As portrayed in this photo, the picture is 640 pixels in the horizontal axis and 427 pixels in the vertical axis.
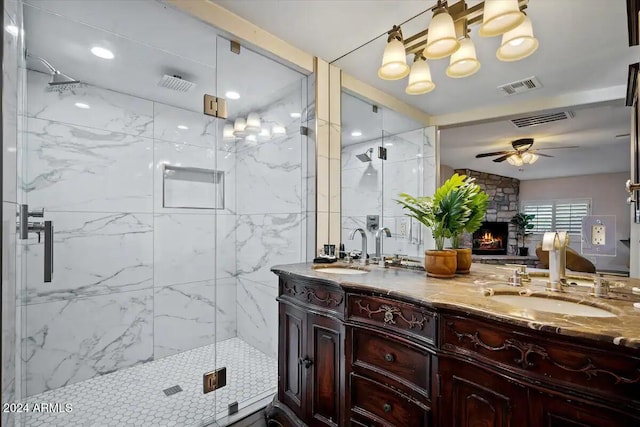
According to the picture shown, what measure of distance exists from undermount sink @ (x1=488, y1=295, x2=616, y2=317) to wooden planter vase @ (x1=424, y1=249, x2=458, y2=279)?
0.31m

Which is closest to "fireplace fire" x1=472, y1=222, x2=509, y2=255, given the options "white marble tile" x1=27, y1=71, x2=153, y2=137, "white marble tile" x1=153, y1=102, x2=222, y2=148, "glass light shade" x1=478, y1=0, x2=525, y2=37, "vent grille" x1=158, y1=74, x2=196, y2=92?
"glass light shade" x1=478, y1=0, x2=525, y2=37

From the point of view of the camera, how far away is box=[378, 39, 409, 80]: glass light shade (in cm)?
168

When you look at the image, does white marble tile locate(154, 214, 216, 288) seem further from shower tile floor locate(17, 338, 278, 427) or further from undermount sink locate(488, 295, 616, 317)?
undermount sink locate(488, 295, 616, 317)

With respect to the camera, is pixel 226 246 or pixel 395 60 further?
pixel 226 246

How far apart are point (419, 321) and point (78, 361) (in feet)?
8.70

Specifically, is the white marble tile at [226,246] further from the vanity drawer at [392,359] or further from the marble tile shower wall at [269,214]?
the vanity drawer at [392,359]

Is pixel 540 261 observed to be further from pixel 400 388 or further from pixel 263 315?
pixel 263 315

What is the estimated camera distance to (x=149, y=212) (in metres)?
2.75

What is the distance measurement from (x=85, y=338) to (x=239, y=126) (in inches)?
86.9

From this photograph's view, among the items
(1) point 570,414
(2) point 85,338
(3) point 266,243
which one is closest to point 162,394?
(2) point 85,338

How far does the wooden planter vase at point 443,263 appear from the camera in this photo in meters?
1.58

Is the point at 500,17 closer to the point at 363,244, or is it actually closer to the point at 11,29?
the point at 363,244

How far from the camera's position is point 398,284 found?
1.41 m

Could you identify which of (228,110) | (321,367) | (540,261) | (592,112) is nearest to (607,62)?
(592,112)
